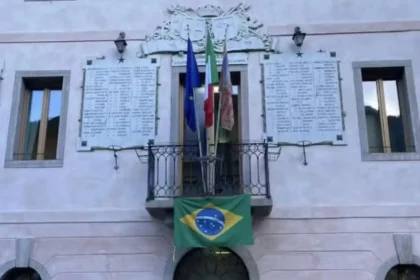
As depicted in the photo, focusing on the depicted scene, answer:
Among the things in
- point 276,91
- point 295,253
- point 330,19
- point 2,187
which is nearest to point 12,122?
point 2,187

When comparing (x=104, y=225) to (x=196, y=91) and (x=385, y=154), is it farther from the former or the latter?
(x=385, y=154)

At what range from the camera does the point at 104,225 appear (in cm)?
848

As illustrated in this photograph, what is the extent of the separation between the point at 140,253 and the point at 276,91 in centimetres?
366

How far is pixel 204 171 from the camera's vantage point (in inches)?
326

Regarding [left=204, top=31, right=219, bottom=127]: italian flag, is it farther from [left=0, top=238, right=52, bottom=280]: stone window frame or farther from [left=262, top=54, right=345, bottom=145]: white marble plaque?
[left=0, top=238, right=52, bottom=280]: stone window frame

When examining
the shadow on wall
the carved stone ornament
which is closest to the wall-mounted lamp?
the carved stone ornament

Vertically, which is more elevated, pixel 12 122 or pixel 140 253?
pixel 12 122

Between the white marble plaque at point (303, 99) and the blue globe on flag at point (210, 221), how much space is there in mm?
1798

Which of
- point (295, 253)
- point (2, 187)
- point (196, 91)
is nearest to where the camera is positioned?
point (295, 253)

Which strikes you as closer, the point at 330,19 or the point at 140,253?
the point at 140,253

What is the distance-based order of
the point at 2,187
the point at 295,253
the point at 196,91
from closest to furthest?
the point at 295,253 → the point at 2,187 → the point at 196,91

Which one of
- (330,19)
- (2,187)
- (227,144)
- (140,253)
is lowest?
(140,253)

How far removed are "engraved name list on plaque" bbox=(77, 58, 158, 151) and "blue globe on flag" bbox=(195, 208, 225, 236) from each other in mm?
1834

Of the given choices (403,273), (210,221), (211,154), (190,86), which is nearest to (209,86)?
(190,86)
